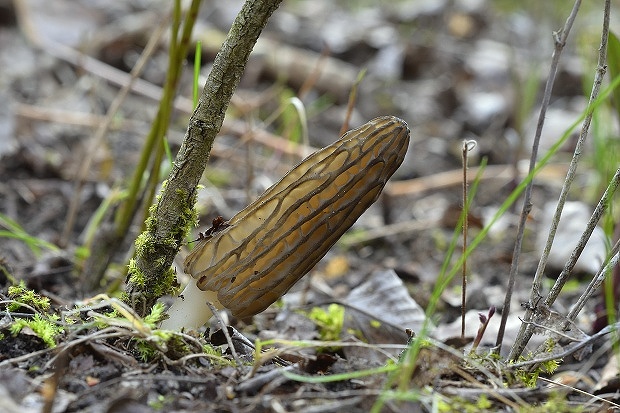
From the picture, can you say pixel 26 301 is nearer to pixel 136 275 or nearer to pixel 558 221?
pixel 136 275

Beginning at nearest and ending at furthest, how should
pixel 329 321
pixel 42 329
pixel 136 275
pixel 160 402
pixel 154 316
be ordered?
pixel 160 402 < pixel 42 329 < pixel 154 316 < pixel 136 275 < pixel 329 321

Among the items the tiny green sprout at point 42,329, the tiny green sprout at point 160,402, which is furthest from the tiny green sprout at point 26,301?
the tiny green sprout at point 160,402

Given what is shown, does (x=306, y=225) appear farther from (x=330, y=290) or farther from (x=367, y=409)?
(x=330, y=290)

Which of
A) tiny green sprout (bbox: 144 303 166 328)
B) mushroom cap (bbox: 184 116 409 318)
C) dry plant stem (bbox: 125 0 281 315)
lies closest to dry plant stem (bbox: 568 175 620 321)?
mushroom cap (bbox: 184 116 409 318)

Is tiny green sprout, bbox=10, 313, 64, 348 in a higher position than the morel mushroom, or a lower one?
lower

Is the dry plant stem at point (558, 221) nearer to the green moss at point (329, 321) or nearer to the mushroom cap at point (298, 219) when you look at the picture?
the mushroom cap at point (298, 219)

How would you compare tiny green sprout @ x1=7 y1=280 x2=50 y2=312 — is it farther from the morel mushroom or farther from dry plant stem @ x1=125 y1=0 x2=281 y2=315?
the morel mushroom

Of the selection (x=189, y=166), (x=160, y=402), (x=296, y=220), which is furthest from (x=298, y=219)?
(x=160, y=402)
